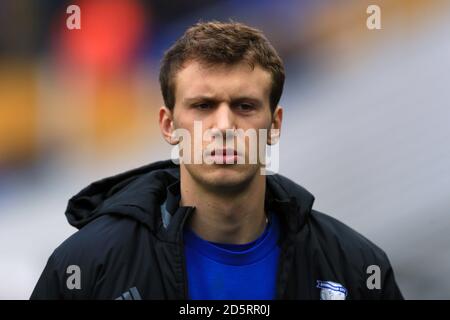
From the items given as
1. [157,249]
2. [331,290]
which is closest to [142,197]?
[157,249]

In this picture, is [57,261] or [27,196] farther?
[27,196]

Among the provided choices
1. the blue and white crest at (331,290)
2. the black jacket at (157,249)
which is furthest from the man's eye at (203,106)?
the blue and white crest at (331,290)

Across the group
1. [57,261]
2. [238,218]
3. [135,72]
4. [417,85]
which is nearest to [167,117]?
[238,218]

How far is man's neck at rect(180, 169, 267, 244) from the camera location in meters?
2.15

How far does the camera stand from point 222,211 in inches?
85.1

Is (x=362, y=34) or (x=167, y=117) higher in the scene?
(x=362, y=34)

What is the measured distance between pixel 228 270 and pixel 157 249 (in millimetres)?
248

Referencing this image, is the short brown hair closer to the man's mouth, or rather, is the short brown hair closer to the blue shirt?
the man's mouth

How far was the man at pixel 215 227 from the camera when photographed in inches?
81.7

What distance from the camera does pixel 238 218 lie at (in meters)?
2.19

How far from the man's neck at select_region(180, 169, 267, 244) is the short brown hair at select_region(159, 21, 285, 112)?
304mm

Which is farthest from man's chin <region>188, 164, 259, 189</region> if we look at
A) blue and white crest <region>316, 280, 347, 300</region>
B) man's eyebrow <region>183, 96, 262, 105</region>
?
blue and white crest <region>316, 280, 347, 300</region>
